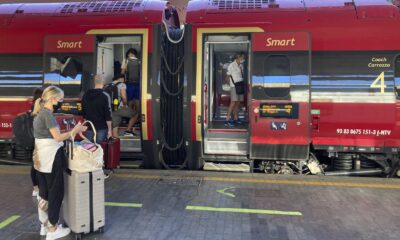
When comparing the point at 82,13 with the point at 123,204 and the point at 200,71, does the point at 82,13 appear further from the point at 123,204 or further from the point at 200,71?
the point at 123,204

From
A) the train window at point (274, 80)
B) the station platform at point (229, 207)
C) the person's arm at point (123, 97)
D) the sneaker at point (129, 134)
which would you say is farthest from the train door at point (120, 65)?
the train window at point (274, 80)

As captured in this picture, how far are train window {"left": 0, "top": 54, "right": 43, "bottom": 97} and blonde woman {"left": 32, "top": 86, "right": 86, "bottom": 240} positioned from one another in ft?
12.9

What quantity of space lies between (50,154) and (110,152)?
2.50m

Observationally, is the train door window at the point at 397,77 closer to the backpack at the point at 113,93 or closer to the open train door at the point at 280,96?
the open train door at the point at 280,96

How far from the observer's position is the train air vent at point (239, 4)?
7362mm

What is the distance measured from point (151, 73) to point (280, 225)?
12.2ft

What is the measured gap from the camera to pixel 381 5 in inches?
276

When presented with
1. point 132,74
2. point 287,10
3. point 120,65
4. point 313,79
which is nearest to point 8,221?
point 132,74

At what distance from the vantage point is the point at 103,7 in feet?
26.0

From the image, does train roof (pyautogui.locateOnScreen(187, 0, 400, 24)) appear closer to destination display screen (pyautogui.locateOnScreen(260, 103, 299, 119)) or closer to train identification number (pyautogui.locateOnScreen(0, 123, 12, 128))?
destination display screen (pyautogui.locateOnScreen(260, 103, 299, 119))

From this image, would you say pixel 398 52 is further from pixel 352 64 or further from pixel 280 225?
pixel 280 225

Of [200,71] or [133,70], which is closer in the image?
[200,71]

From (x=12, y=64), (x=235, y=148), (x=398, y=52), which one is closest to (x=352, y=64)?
(x=398, y=52)

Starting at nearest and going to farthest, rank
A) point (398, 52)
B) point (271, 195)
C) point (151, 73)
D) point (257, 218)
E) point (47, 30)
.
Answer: point (257, 218)
point (271, 195)
point (398, 52)
point (151, 73)
point (47, 30)
